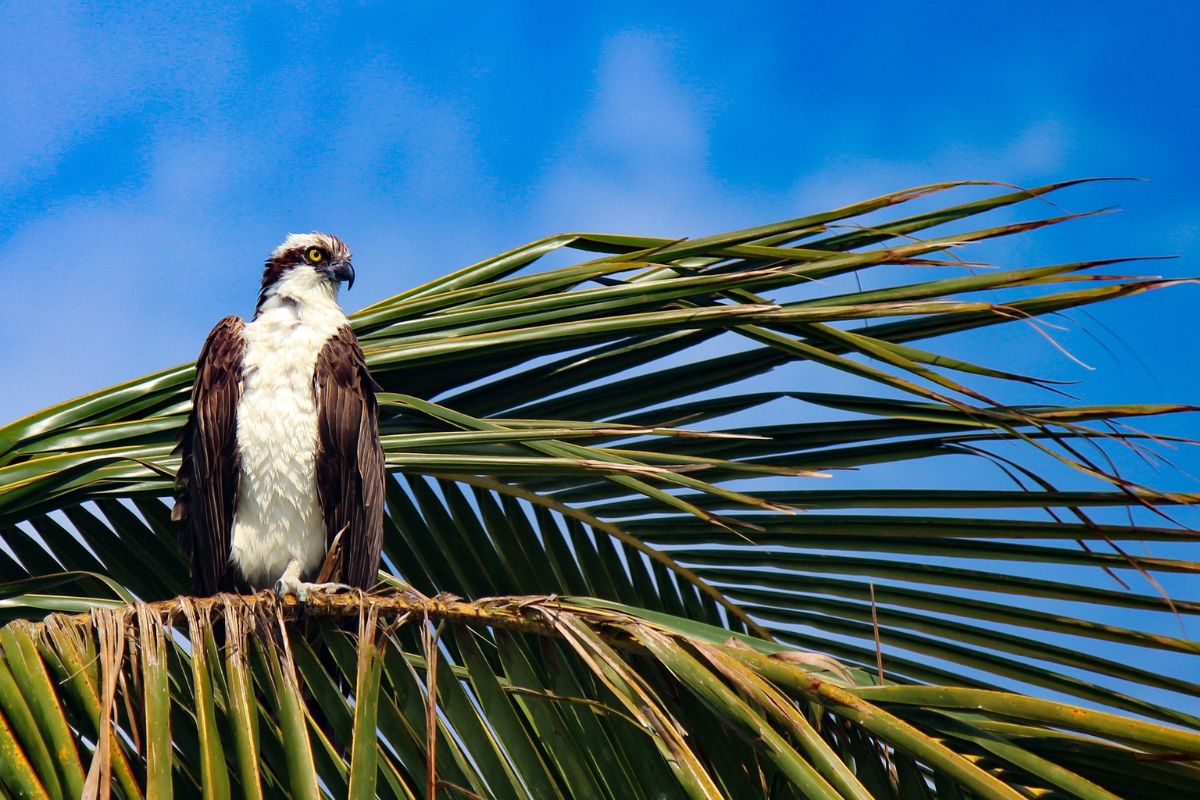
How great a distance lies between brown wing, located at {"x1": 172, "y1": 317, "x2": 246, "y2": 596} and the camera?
11.6 ft

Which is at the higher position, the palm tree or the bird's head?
the bird's head

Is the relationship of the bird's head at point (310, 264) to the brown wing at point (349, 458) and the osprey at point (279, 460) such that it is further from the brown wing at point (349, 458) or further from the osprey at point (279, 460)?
the brown wing at point (349, 458)

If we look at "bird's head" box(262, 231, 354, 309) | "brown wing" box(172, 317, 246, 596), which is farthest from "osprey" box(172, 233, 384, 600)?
"bird's head" box(262, 231, 354, 309)

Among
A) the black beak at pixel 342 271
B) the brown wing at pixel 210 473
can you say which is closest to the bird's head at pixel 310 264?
the black beak at pixel 342 271

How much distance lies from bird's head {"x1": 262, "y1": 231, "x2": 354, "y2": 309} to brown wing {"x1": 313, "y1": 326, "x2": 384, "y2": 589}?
669mm

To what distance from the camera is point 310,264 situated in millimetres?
4453

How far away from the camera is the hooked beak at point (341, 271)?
176 inches

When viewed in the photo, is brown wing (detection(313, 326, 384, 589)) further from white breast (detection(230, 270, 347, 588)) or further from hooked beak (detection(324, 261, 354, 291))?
hooked beak (detection(324, 261, 354, 291))

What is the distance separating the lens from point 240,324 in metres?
3.96

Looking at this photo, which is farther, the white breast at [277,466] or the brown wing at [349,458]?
the white breast at [277,466]

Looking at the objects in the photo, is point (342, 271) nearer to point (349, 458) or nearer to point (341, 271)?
point (341, 271)

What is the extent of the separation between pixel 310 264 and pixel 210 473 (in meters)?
1.15

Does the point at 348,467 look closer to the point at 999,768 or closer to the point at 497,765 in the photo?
the point at 497,765

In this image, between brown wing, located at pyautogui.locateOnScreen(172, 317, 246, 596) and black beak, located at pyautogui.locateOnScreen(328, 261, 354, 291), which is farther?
black beak, located at pyautogui.locateOnScreen(328, 261, 354, 291)
